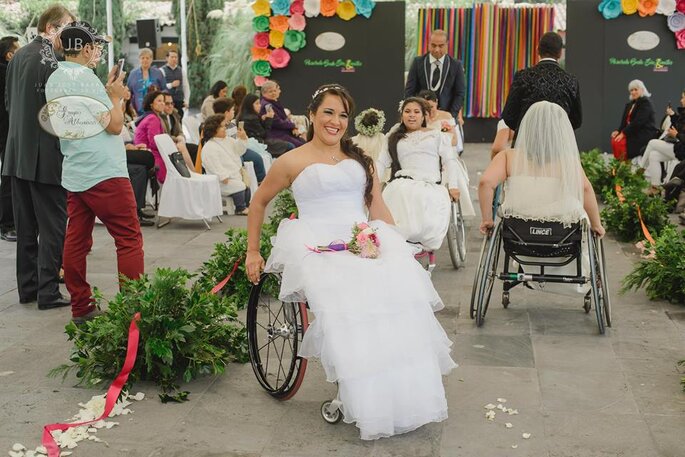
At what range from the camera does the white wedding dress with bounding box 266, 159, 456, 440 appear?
4.04 meters

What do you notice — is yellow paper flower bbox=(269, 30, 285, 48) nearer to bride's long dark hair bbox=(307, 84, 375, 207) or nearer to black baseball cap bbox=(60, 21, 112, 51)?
black baseball cap bbox=(60, 21, 112, 51)

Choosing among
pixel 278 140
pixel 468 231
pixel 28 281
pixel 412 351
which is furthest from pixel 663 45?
pixel 412 351

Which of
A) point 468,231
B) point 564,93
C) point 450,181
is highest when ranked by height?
point 564,93

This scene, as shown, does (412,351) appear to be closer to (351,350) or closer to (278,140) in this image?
(351,350)

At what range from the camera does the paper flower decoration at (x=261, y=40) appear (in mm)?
16734

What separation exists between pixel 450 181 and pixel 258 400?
342 cm

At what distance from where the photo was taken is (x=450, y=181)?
302 inches

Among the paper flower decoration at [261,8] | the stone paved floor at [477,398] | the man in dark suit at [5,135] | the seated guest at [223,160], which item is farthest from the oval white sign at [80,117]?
the paper flower decoration at [261,8]

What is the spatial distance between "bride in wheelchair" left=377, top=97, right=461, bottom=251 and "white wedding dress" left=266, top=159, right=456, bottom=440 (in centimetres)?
275

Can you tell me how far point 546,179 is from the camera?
19.5 feet

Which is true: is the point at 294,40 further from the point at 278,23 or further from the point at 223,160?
the point at 223,160

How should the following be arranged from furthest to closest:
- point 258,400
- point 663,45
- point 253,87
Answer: point 253,87 → point 663,45 → point 258,400

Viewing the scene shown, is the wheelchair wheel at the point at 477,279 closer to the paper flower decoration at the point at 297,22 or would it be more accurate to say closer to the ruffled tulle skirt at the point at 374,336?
the ruffled tulle skirt at the point at 374,336

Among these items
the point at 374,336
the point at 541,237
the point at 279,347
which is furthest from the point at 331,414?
the point at 541,237
